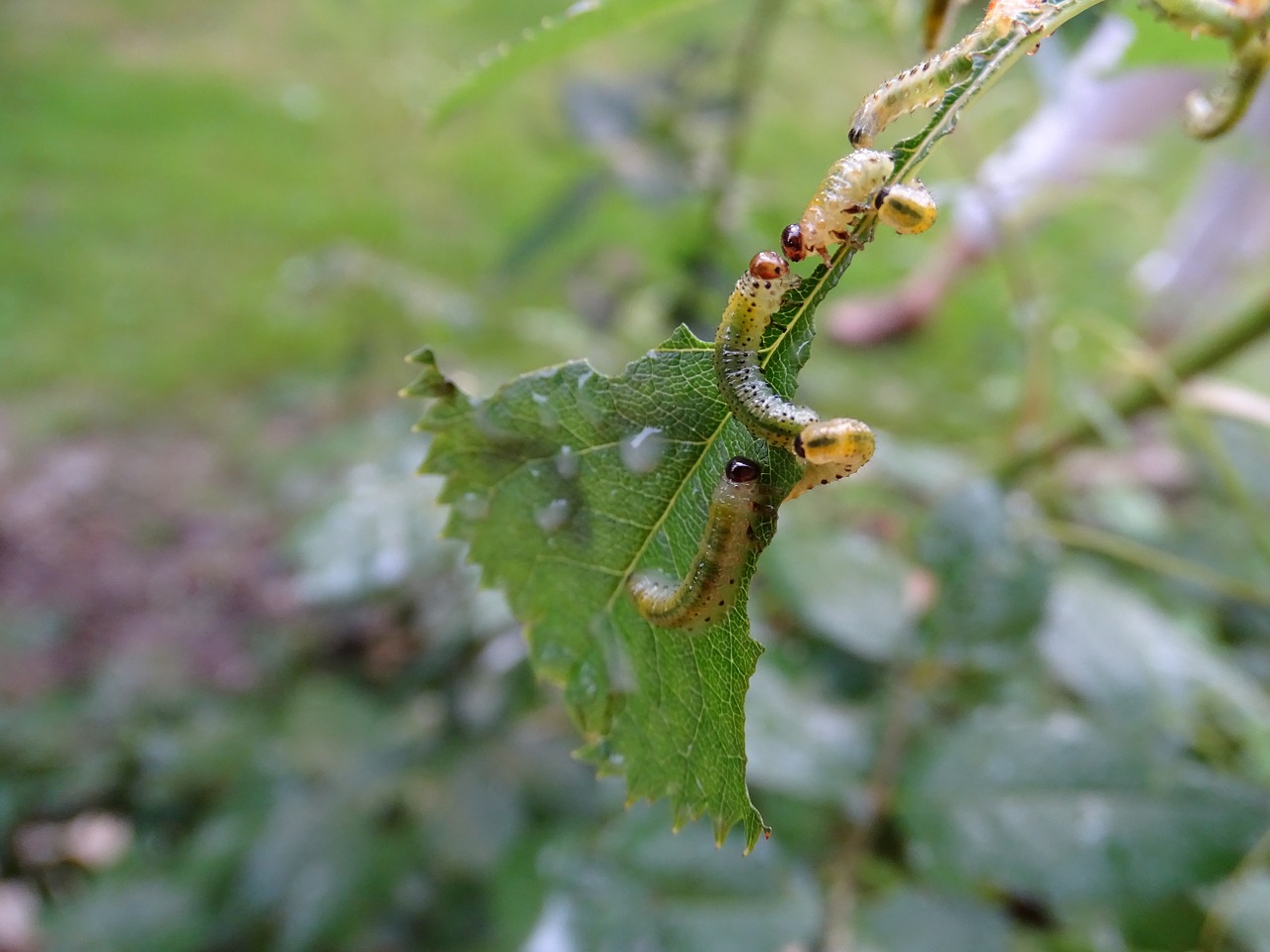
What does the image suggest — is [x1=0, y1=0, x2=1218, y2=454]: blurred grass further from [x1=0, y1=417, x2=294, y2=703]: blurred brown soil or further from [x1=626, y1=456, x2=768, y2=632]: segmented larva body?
[x1=626, y1=456, x2=768, y2=632]: segmented larva body

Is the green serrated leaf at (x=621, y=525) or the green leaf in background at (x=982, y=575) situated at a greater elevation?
the green serrated leaf at (x=621, y=525)

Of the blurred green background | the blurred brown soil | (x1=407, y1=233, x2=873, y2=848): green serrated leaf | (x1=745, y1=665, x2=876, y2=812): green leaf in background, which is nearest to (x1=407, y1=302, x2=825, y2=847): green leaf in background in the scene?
(x1=407, y1=233, x2=873, y2=848): green serrated leaf

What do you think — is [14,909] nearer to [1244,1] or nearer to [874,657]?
[874,657]

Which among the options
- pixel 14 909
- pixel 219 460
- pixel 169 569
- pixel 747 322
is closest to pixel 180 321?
pixel 219 460

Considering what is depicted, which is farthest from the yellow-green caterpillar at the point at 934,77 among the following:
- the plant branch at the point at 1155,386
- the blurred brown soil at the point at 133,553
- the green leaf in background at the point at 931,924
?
the blurred brown soil at the point at 133,553

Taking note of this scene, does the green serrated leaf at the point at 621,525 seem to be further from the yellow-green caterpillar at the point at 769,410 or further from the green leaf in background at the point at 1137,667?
the green leaf in background at the point at 1137,667

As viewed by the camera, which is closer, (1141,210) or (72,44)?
(1141,210)

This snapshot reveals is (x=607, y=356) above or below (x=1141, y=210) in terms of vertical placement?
above
